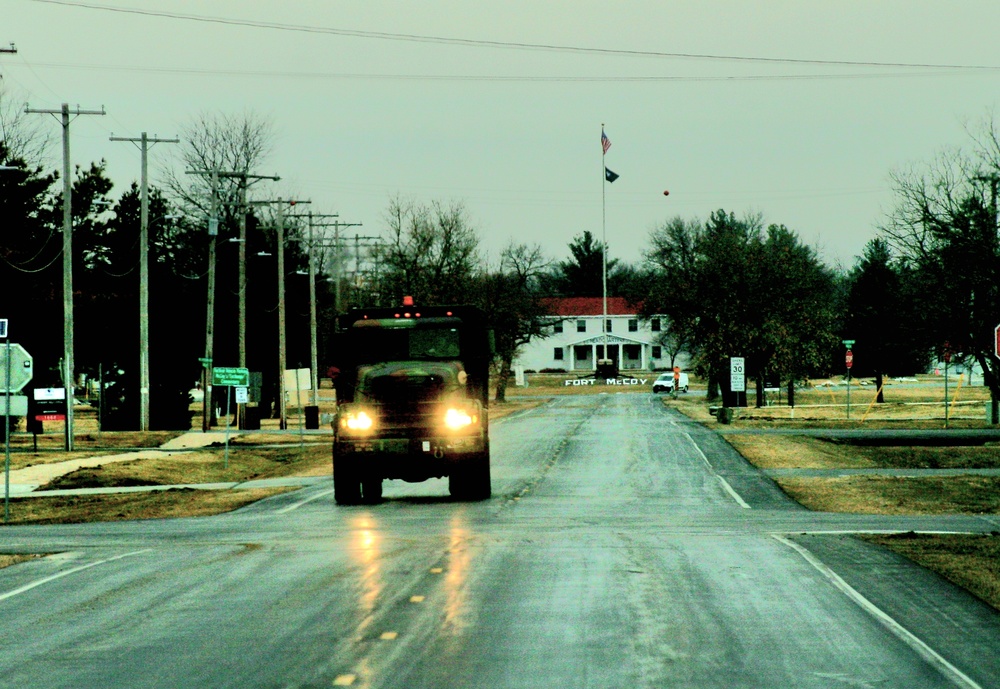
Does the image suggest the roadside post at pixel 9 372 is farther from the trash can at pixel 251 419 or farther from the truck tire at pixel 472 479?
the trash can at pixel 251 419

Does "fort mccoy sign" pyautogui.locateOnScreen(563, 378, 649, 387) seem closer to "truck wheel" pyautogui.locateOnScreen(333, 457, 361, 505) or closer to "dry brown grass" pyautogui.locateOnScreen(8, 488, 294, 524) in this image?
"dry brown grass" pyautogui.locateOnScreen(8, 488, 294, 524)

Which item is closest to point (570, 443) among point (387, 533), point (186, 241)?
point (387, 533)

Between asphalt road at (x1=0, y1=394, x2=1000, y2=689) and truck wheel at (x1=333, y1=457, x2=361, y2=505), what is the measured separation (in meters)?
1.55

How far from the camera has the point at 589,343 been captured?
15188cm

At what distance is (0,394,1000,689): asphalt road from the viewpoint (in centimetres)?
877

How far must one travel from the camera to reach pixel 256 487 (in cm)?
3044

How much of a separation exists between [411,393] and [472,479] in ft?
7.50

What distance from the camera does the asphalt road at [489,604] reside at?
345 inches

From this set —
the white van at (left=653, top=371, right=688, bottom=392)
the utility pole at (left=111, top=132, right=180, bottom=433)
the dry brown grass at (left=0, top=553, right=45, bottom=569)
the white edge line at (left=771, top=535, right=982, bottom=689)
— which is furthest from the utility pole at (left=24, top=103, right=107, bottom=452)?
the white van at (left=653, top=371, right=688, bottom=392)

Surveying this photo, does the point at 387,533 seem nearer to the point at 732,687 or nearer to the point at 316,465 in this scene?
the point at 732,687

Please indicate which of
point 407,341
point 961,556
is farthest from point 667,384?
point 961,556

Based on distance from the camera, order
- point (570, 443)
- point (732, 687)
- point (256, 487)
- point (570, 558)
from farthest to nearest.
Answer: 1. point (570, 443)
2. point (256, 487)
3. point (570, 558)
4. point (732, 687)

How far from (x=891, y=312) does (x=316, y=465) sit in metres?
22.6

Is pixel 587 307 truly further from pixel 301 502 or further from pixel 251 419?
pixel 301 502
